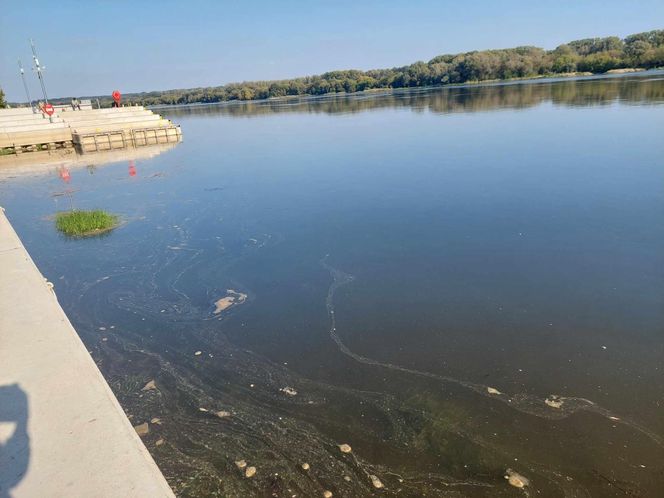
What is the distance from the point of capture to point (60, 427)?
432 cm

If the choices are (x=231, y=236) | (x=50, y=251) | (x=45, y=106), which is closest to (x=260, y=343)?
(x=231, y=236)

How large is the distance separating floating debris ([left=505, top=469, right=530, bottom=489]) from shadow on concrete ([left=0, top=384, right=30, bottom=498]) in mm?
4380

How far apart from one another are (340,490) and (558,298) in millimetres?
5449

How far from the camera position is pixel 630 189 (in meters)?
14.6

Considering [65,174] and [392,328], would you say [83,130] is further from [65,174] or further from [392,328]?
[392,328]

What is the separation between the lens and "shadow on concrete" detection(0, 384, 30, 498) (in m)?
3.75

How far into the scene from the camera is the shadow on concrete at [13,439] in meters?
3.75

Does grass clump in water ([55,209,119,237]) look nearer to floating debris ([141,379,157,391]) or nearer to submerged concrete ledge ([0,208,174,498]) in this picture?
submerged concrete ledge ([0,208,174,498])

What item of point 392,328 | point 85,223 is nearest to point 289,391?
point 392,328

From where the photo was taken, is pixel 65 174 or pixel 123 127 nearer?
pixel 65 174

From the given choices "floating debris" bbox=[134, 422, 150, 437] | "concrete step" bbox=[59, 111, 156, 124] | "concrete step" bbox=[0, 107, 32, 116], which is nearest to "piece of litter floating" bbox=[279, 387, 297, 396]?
"floating debris" bbox=[134, 422, 150, 437]

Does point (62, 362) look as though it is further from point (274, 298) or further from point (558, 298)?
point (558, 298)

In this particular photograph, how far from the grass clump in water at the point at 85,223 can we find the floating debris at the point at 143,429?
9973 millimetres

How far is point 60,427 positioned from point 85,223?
1178cm
